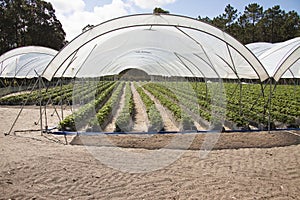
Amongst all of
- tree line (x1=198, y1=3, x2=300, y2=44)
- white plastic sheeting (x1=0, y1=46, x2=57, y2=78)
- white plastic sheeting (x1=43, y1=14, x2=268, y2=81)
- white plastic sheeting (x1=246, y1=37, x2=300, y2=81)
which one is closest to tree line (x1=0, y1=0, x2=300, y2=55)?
tree line (x1=198, y1=3, x2=300, y2=44)

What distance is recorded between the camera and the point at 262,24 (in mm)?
47250

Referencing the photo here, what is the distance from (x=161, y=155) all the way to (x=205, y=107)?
7907 mm

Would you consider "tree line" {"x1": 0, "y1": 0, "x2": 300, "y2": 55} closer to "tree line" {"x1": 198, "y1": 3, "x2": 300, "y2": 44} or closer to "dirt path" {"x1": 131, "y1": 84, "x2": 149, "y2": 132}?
"tree line" {"x1": 198, "y1": 3, "x2": 300, "y2": 44}

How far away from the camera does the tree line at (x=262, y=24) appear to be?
1694 inches

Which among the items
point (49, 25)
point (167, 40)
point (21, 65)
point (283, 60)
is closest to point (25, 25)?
point (49, 25)

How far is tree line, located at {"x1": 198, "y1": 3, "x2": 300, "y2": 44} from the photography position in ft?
141

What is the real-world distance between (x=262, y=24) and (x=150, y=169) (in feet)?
156

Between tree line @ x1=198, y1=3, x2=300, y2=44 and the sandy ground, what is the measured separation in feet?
115

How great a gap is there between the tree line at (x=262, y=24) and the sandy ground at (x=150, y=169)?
3493 cm

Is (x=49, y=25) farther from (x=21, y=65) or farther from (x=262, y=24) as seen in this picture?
(x=262, y=24)

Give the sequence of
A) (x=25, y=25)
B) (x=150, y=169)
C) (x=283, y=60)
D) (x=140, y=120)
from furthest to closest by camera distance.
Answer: (x=25, y=25), (x=140, y=120), (x=283, y=60), (x=150, y=169)

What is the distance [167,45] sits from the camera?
32.0 ft

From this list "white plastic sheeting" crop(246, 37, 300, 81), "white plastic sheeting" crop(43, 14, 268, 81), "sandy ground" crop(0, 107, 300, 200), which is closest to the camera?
"sandy ground" crop(0, 107, 300, 200)

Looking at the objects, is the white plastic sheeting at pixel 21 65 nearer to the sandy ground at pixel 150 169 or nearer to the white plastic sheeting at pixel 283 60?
the sandy ground at pixel 150 169
